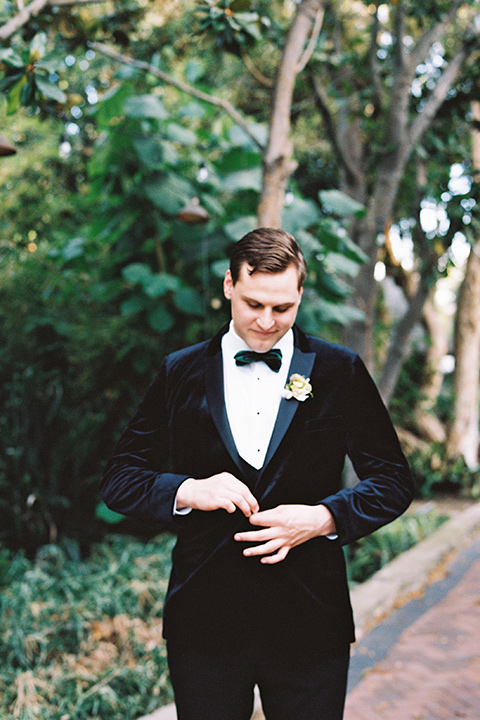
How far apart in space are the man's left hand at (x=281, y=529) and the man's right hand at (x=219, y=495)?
1.6 inches

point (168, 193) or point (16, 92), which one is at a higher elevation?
point (16, 92)

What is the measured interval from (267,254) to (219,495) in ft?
1.79

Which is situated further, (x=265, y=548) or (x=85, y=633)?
(x=85, y=633)

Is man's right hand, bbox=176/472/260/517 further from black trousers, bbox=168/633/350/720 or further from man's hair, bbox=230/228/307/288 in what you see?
man's hair, bbox=230/228/307/288

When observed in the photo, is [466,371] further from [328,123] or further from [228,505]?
[228,505]

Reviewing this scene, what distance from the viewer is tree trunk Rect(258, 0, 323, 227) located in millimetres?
3229

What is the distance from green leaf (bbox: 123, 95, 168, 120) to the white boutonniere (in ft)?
10.3

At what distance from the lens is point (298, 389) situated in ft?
4.99

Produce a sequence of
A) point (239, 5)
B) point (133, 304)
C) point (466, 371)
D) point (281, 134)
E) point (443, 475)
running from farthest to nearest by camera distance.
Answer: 1. point (466, 371)
2. point (443, 475)
3. point (133, 304)
4. point (281, 134)
5. point (239, 5)

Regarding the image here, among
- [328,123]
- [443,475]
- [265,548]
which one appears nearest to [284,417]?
[265,548]

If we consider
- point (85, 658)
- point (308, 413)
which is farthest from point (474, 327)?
point (308, 413)

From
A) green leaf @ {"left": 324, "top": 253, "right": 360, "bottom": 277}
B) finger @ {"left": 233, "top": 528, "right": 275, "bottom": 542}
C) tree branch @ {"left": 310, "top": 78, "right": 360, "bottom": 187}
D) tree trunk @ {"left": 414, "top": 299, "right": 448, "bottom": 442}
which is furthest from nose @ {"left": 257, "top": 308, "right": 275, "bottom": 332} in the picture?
tree trunk @ {"left": 414, "top": 299, "right": 448, "bottom": 442}

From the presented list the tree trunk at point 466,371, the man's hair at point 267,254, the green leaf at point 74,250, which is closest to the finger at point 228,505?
the man's hair at point 267,254

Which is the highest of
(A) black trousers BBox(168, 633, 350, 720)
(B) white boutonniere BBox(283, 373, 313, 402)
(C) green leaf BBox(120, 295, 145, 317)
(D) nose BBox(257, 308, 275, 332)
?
(D) nose BBox(257, 308, 275, 332)
